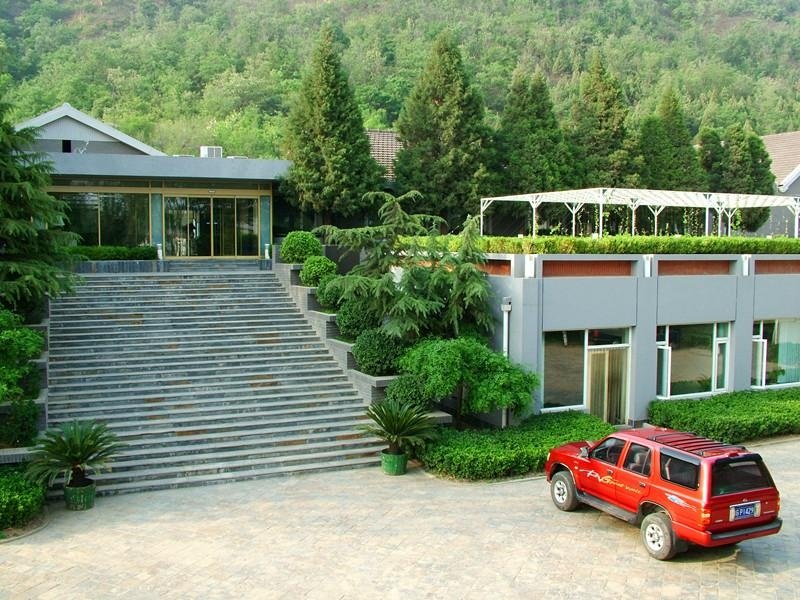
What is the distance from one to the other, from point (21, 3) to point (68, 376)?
7374 cm

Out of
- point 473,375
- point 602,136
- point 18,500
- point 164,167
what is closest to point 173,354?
point 18,500

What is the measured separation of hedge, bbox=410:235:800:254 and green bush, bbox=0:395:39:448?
8824 millimetres

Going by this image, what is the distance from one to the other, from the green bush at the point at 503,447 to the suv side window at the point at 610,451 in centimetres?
255

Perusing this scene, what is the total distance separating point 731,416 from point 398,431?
7.46m

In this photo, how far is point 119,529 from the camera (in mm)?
11062

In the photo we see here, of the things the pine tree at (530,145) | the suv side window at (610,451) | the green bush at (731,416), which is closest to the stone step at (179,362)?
the green bush at (731,416)

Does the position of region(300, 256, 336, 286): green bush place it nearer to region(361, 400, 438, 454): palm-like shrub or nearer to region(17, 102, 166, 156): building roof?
region(361, 400, 438, 454): palm-like shrub

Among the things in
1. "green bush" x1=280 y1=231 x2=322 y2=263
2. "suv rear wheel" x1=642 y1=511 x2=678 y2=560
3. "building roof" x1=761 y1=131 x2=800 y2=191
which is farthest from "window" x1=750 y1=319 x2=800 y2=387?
"building roof" x1=761 y1=131 x2=800 y2=191

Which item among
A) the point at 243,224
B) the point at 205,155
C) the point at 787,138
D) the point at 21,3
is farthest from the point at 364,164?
the point at 21,3

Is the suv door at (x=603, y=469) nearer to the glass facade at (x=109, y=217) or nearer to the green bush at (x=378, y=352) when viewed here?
the green bush at (x=378, y=352)

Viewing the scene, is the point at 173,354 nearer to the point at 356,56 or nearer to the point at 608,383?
the point at 608,383

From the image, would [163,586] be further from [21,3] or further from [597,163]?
[21,3]

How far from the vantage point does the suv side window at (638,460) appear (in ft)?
33.7

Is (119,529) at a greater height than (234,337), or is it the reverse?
(234,337)
